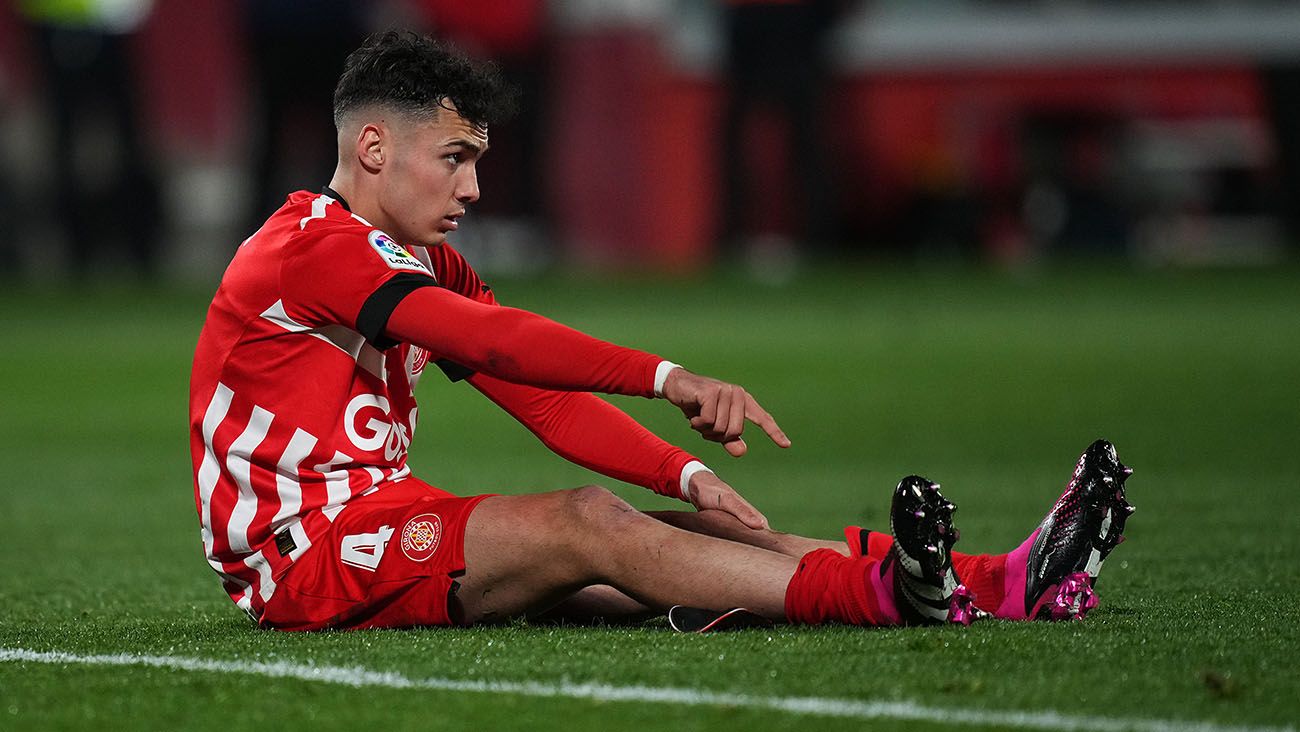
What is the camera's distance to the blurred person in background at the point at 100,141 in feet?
99.2

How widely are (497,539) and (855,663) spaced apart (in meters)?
0.89

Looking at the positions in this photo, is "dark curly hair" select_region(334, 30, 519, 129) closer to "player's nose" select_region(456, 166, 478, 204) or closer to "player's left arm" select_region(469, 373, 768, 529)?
"player's nose" select_region(456, 166, 478, 204)

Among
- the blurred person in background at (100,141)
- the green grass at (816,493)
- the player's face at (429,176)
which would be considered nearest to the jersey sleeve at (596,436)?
the green grass at (816,493)

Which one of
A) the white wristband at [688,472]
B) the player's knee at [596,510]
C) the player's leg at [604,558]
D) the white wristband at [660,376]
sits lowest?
the player's leg at [604,558]

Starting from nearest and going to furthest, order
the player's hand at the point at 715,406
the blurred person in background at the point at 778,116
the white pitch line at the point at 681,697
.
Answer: the white pitch line at the point at 681,697, the player's hand at the point at 715,406, the blurred person in background at the point at 778,116

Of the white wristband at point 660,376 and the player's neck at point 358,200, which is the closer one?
the white wristband at point 660,376

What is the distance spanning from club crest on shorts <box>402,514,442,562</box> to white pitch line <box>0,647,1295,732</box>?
41 centimetres

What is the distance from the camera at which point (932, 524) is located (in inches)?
152

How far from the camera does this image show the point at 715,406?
12.5 feet

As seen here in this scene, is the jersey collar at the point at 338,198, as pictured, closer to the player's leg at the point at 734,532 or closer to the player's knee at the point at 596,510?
the player's knee at the point at 596,510

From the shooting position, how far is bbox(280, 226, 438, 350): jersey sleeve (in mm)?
4059

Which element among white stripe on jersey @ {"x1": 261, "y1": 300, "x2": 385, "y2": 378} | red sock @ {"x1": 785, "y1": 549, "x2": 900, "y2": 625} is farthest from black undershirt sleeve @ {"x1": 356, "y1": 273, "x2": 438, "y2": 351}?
red sock @ {"x1": 785, "y1": 549, "x2": 900, "y2": 625}

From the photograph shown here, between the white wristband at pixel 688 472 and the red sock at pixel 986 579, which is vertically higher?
the white wristband at pixel 688 472

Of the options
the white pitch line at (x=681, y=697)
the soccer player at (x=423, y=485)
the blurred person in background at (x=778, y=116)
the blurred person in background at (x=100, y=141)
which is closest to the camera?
the white pitch line at (x=681, y=697)
